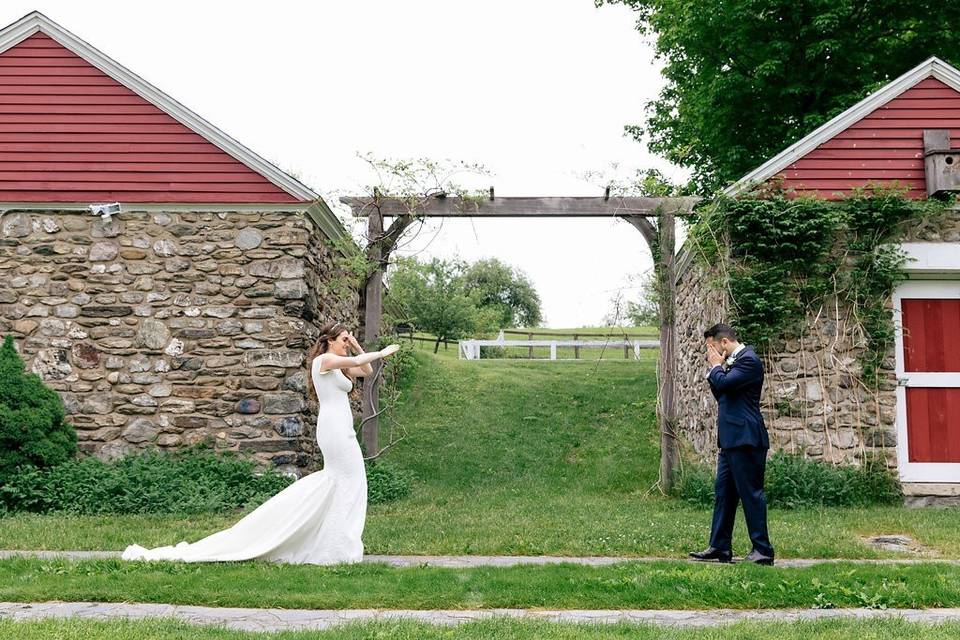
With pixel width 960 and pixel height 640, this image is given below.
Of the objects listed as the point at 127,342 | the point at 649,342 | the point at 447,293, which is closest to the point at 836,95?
the point at 649,342

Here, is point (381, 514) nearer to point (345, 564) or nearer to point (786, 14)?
point (345, 564)

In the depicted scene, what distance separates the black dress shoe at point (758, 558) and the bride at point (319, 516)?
299 centimetres

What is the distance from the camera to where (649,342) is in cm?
2127

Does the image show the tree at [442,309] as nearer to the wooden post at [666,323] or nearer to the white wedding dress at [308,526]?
the wooden post at [666,323]

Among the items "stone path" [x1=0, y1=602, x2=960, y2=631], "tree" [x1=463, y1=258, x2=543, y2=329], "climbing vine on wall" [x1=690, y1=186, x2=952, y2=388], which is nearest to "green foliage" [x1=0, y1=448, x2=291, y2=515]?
"stone path" [x1=0, y1=602, x2=960, y2=631]

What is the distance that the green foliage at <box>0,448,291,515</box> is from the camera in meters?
9.04

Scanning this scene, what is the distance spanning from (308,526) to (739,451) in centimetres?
340

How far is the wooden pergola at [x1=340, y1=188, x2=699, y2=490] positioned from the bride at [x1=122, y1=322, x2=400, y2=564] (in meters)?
3.68

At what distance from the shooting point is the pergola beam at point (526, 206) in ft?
34.6

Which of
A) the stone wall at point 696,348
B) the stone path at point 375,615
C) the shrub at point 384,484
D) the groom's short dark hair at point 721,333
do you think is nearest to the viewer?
the stone path at point 375,615

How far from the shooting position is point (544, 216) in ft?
34.9

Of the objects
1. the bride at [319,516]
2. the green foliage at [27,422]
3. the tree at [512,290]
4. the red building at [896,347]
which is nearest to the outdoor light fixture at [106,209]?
the green foliage at [27,422]

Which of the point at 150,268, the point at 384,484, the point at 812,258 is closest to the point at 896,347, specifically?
the point at 812,258

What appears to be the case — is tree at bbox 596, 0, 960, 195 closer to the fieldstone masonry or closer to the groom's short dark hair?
the fieldstone masonry
